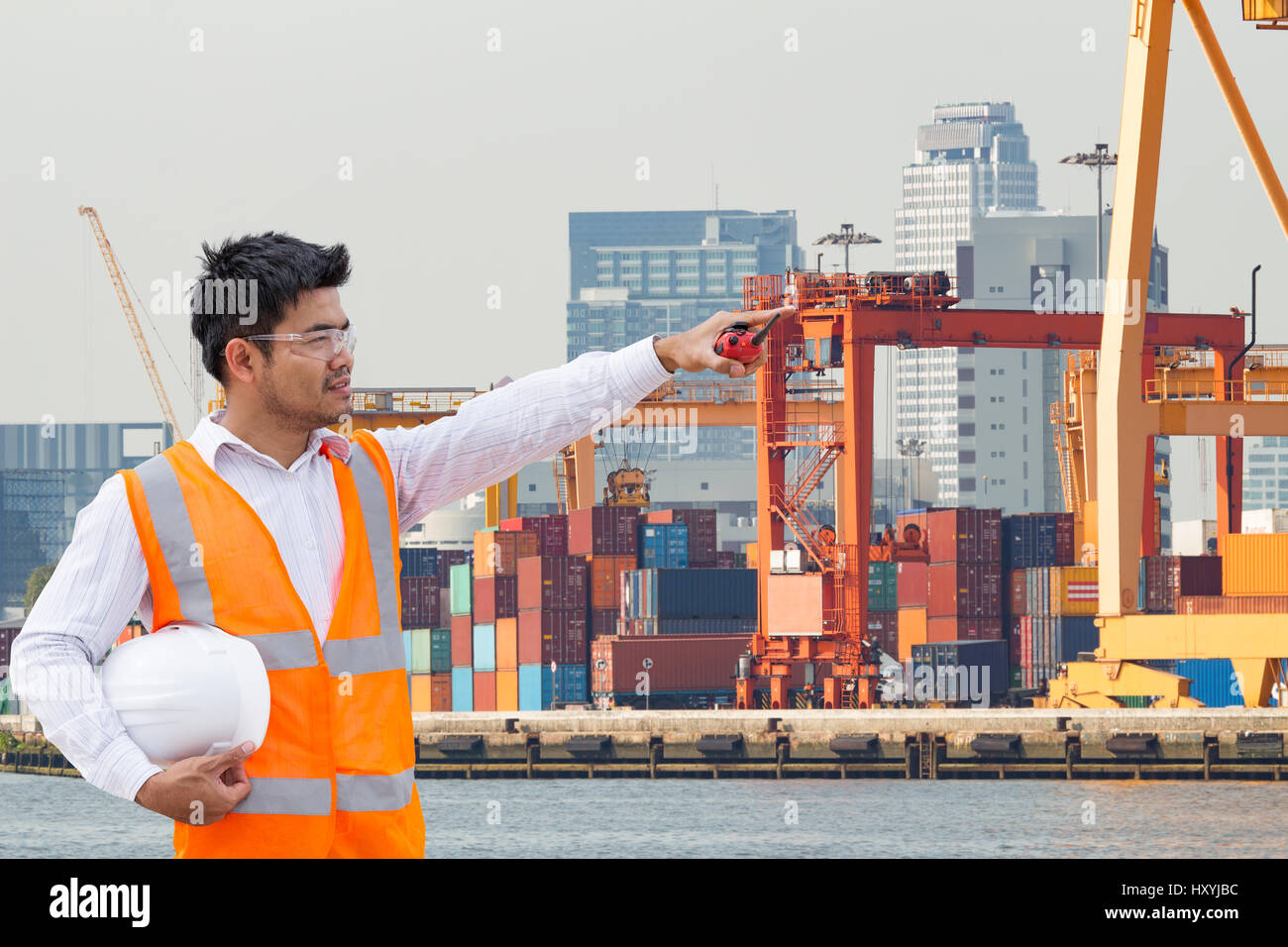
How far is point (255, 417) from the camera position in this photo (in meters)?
2.90

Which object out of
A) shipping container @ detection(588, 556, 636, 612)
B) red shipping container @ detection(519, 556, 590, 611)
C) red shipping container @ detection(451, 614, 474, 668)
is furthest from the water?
red shipping container @ detection(451, 614, 474, 668)

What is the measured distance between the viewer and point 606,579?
53906mm

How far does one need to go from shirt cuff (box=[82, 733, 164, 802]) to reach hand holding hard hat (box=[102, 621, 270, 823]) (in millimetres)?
16

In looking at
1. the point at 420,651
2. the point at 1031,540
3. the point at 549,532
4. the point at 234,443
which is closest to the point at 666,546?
the point at 549,532

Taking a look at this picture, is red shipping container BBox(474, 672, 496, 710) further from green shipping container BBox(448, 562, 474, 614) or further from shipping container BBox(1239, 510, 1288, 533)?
shipping container BBox(1239, 510, 1288, 533)

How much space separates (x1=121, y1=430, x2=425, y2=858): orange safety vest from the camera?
2.74m

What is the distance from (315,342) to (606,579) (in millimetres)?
51138

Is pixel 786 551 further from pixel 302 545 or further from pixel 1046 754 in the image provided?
pixel 302 545

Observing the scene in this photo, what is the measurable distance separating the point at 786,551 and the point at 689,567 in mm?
12674

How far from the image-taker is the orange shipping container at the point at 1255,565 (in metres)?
40.3

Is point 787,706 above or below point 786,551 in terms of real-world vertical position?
below
